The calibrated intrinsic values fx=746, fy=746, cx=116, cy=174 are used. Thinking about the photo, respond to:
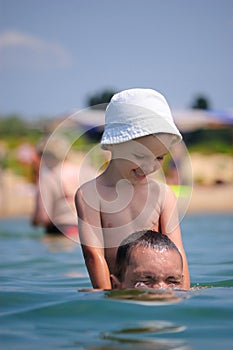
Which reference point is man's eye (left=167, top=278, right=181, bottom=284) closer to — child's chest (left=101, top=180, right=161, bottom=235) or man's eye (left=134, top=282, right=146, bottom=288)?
man's eye (left=134, top=282, right=146, bottom=288)

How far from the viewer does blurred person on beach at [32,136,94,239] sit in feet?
26.8

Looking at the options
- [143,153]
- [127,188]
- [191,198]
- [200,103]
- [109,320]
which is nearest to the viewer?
[109,320]

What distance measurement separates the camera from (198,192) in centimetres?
2398

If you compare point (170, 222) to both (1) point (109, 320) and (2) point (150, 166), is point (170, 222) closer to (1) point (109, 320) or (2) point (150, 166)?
(2) point (150, 166)

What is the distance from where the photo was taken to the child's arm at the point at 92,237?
3.55 metres

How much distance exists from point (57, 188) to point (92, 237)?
489cm

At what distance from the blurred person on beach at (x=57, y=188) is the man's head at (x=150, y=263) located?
15.0 feet

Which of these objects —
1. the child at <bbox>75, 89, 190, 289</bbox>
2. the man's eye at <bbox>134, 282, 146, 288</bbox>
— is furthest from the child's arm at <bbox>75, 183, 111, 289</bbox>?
the man's eye at <bbox>134, 282, 146, 288</bbox>

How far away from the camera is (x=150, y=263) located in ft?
11.0

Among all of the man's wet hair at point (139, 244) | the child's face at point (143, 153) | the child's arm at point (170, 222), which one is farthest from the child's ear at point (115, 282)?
the child's face at point (143, 153)

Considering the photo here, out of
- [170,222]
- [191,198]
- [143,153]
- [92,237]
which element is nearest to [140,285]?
[92,237]

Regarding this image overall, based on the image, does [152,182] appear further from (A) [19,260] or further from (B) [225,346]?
(A) [19,260]

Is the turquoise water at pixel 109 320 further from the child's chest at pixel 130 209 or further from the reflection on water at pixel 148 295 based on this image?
the child's chest at pixel 130 209

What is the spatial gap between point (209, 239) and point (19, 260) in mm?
3195
